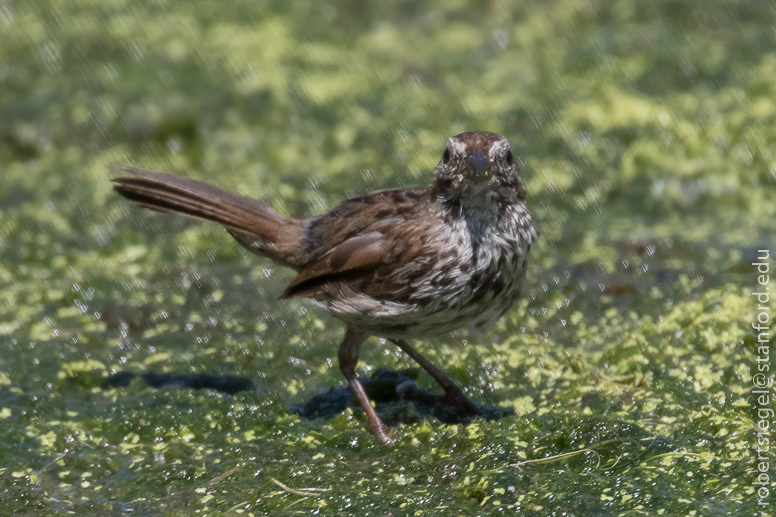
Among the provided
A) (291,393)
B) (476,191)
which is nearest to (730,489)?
(476,191)

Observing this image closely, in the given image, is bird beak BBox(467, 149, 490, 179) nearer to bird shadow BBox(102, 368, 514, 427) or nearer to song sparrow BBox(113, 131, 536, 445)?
song sparrow BBox(113, 131, 536, 445)

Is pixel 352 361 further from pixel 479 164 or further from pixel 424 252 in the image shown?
pixel 479 164

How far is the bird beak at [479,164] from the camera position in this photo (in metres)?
3.27

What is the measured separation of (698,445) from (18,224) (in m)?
4.56

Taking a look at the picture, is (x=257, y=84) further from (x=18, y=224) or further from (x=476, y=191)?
(x=476, y=191)

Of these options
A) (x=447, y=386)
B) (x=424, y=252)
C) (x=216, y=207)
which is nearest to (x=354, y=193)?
(x=216, y=207)

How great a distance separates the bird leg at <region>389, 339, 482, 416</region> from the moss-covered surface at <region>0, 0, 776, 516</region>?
0.44 feet

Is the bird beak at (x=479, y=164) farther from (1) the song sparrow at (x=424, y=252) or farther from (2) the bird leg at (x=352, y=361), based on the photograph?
(2) the bird leg at (x=352, y=361)

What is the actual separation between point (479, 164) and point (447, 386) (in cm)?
119

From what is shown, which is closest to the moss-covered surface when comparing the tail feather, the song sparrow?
the song sparrow

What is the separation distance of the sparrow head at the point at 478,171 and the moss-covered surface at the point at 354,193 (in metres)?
0.97

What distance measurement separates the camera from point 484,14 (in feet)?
25.6

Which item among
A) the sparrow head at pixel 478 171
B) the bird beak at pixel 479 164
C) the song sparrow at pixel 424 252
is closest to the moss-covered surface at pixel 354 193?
the song sparrow at pixel 424 252

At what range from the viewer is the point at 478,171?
3.27 metres
